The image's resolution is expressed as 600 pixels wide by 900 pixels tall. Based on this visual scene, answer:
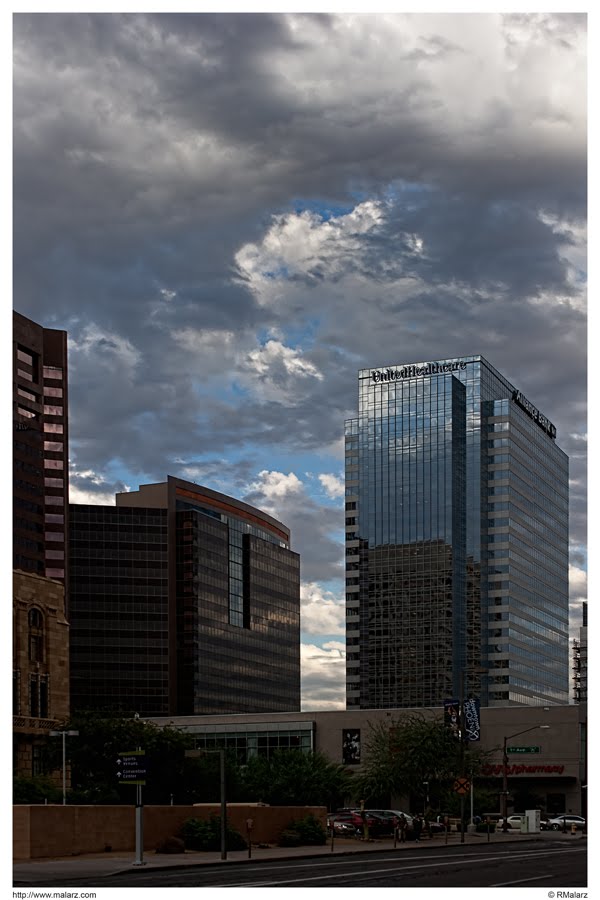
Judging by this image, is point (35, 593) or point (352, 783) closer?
point (352, 783)

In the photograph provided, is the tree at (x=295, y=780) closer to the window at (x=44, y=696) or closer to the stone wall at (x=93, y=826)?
the window at (x=44, y=696)

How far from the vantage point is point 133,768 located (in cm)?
5078

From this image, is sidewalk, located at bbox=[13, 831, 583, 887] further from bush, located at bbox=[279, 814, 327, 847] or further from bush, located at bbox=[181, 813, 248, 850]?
bush, located at bbox=[279, 814, 327, 847]

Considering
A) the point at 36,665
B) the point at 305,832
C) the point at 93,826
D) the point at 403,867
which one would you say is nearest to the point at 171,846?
the point at 93,826

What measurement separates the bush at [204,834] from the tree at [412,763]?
4443cm

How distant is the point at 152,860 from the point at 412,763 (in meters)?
56.2

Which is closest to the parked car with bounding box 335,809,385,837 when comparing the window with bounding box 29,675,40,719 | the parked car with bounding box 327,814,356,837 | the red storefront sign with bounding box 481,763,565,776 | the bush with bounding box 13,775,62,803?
the parked car with bounding box 327,814,356,837

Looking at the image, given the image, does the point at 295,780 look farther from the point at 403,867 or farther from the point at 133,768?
the point at 403,867

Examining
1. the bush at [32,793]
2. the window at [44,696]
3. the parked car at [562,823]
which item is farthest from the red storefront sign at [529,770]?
the bush at [32,793]

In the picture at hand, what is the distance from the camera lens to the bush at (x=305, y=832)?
2667 inches
